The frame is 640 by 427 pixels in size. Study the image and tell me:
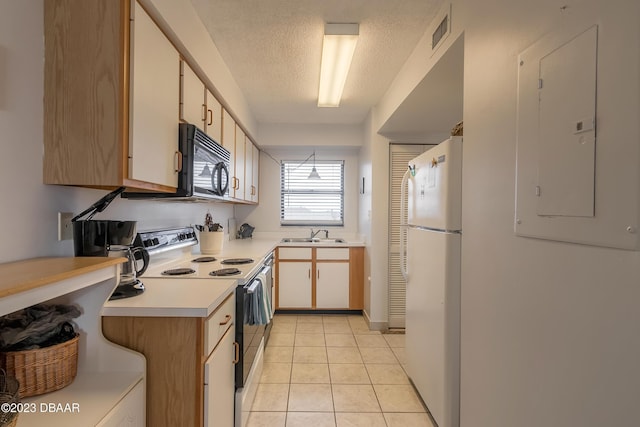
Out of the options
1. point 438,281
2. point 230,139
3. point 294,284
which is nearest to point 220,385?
point 438,281

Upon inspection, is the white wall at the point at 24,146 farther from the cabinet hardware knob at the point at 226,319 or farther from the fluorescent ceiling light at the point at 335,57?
the fluorescent ceiling light at the point at 335,57

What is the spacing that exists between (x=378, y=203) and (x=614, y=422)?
111 inches

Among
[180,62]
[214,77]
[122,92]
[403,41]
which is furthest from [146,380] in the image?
[403,41]

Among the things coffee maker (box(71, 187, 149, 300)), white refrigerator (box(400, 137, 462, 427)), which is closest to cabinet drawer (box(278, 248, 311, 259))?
white refrigerator (box(400, 137, 462, 427))

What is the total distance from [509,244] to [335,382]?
5.98ft

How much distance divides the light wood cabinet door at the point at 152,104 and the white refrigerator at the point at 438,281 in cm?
146

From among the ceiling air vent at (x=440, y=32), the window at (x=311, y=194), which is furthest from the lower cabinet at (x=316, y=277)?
the ceiling air vent at (x=440, y=32)

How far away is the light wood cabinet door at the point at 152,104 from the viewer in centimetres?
125

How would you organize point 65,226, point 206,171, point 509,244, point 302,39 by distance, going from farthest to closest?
point 302,39 → point 206,171 → point 65,226 → point 509,244

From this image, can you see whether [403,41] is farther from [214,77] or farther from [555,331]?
[555,331]

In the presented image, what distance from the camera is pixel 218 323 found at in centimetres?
139

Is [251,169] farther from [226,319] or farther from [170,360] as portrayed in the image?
[170,360]

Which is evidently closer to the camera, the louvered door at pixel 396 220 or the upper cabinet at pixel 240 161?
the upper cabinet at pixel 240 161

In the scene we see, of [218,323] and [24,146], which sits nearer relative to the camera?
[24,146]
